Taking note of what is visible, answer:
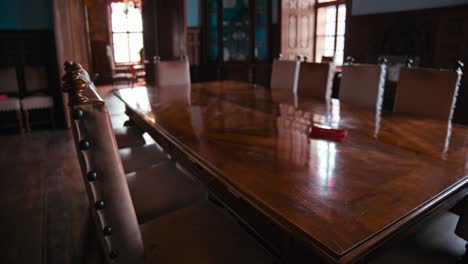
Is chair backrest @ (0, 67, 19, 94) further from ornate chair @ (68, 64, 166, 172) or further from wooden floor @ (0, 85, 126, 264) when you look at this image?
ornate chair @ (68, 64, 166, 172)

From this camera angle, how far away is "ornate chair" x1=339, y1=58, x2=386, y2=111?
234cm

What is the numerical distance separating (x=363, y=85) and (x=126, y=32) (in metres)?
8.52

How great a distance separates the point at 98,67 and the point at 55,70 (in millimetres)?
4544

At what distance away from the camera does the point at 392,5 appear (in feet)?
13.8

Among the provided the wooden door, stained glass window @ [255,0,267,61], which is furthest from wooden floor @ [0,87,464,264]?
the wooden door

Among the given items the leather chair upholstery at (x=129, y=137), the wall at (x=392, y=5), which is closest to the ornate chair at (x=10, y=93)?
the leather chair upholstery at (x=129, y=137)

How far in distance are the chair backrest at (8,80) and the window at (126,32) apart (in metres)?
5.51

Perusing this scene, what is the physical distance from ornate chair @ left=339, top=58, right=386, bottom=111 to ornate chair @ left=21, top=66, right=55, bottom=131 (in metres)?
3.63

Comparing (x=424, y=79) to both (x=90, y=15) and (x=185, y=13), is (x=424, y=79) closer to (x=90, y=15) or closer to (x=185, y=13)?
(x=185, y=13)

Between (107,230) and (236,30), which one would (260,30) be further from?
(107,230)

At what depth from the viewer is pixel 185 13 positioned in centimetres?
573

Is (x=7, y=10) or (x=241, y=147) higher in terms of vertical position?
(x=7, y=10)

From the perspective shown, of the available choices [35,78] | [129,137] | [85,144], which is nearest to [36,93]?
[35,78]

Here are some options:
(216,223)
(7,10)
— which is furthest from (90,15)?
(216,223)
